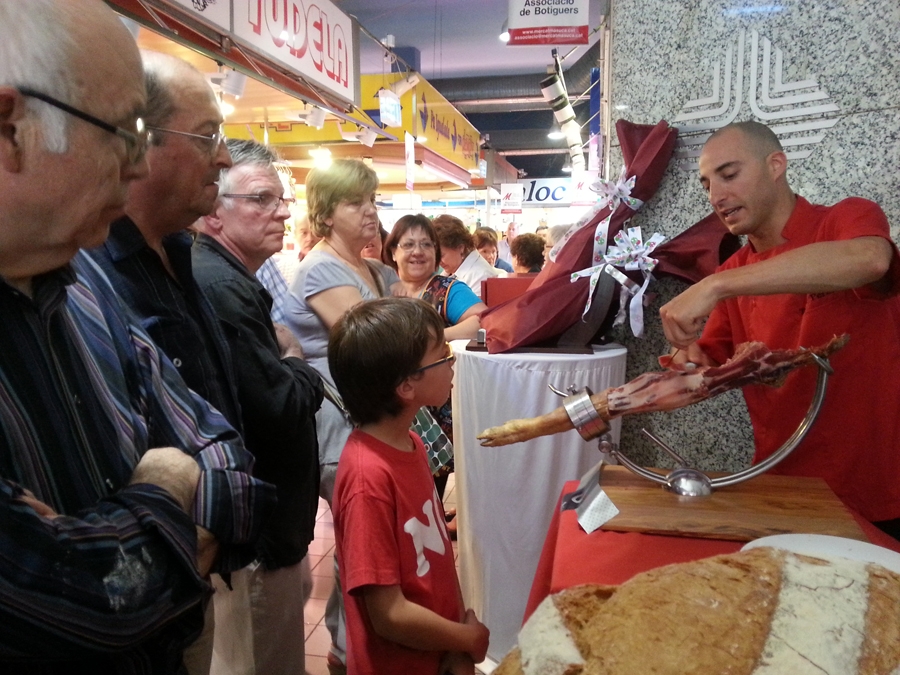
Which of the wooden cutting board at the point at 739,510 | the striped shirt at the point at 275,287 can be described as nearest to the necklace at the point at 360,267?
the striped shirt at the point at 275,287

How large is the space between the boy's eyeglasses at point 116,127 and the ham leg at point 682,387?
0.83m

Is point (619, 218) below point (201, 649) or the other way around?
the other way around

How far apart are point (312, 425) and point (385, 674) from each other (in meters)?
0.70

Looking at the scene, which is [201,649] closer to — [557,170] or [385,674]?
[385,674]

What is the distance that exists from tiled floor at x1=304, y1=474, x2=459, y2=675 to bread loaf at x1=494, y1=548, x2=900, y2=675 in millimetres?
2338

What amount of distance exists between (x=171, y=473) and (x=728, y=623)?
715 millimetres

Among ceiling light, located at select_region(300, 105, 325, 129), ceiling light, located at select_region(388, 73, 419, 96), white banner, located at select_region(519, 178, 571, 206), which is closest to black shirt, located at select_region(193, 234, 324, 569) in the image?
ceiling light, located at select_region(300, 105, 325, 129)

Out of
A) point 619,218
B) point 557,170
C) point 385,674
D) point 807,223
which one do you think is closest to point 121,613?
point 385,674

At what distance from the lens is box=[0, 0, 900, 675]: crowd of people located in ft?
2.44

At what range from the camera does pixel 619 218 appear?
8.28ft

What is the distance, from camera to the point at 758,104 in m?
2.33

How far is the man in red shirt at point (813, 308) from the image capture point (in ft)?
4.82

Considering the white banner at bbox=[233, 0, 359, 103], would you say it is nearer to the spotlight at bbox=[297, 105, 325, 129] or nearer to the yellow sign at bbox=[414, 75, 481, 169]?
the spotlight at bbox=[297, 105, 325, 129]

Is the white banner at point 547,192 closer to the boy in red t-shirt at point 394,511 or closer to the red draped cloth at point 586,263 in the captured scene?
the red draped cloth at point 586,263
